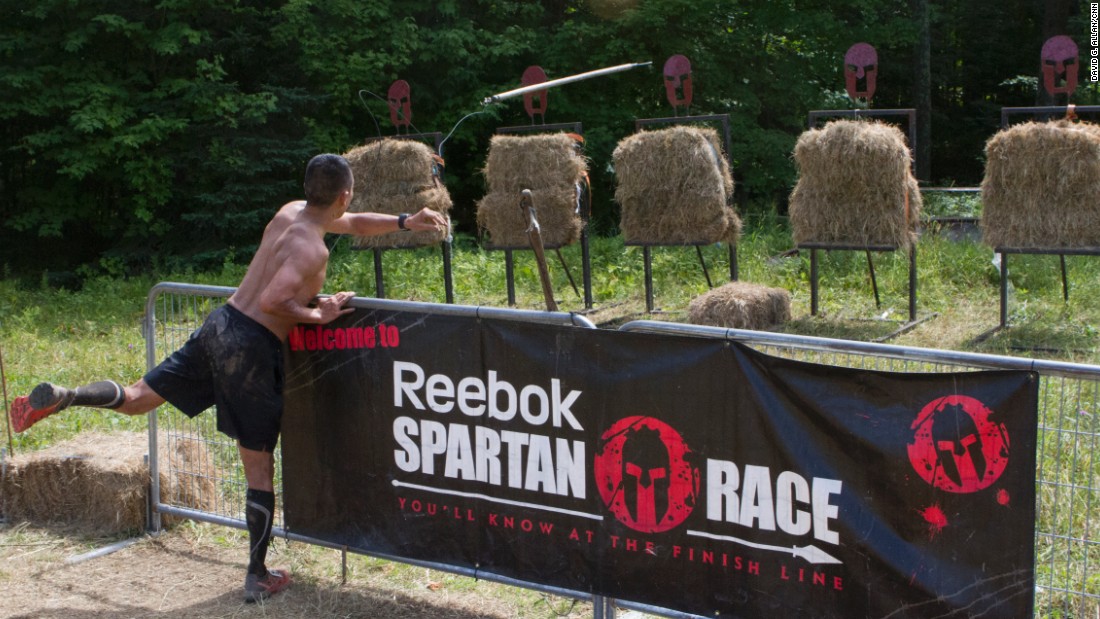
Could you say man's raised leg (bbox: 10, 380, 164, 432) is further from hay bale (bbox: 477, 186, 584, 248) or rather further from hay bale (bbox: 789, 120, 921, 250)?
hay bale (bbox: 789, 120, 921, 250)

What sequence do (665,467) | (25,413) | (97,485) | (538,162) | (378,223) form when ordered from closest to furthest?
(665,467)
(25,413)
(378,223)
(97,485)
(538,162)

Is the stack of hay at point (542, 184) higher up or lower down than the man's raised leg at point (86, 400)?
higher up

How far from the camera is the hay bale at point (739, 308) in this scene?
929cm

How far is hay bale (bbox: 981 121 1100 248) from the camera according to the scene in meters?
9.03

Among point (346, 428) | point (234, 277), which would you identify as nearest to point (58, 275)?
point (234, 277)

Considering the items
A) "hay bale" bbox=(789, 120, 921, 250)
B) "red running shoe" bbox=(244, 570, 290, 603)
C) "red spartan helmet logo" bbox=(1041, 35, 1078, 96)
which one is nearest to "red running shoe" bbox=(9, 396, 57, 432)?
"red running shoe" bbox=(244, 570, 290, 603)

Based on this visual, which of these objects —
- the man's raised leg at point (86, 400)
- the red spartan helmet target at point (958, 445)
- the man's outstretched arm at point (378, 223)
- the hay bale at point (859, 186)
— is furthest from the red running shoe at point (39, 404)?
the hay bale at point (859, 186)

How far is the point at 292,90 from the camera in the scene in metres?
15.7

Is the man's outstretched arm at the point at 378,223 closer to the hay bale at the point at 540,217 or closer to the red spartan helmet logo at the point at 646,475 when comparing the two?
the red spartan helmet logo at the point at 646,475

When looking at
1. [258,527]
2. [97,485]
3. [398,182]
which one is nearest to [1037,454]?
[258,527]

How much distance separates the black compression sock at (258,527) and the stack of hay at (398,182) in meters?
6.72

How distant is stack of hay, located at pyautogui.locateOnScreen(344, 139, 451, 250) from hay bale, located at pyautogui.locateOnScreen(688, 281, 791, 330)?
3.33 meters

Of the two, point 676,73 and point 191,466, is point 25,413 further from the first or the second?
point 676,73

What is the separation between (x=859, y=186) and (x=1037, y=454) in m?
5.78
